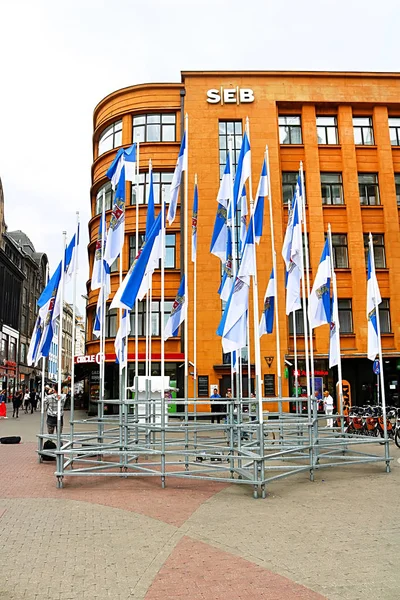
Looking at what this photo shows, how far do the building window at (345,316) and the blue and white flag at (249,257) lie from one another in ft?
76.3

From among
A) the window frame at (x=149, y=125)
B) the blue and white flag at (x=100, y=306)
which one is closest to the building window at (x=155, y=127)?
the window frame at (x=149, y=125)

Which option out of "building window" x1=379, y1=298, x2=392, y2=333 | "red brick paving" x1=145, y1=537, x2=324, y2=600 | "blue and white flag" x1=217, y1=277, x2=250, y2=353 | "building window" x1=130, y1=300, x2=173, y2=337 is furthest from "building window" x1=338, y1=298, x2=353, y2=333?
"red brick paving" x1=145, y1=537, x2=324, y2=600

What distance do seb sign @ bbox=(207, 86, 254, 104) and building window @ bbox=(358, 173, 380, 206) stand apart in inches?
348

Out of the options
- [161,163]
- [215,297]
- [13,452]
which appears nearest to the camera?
[13,452]

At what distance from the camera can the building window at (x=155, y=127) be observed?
119 ft

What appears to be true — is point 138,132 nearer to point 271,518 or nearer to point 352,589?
point 271,518

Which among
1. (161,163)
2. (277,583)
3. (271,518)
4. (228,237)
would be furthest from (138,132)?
(277,583)

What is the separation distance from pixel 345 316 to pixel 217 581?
29.1 metres

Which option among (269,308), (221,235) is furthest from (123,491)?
(221,235)

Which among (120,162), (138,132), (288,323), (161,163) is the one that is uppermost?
(138,132)

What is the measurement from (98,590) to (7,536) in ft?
8.02

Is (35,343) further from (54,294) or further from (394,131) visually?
(394,131)

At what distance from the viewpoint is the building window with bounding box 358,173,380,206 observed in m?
35.6

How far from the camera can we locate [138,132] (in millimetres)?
36250
